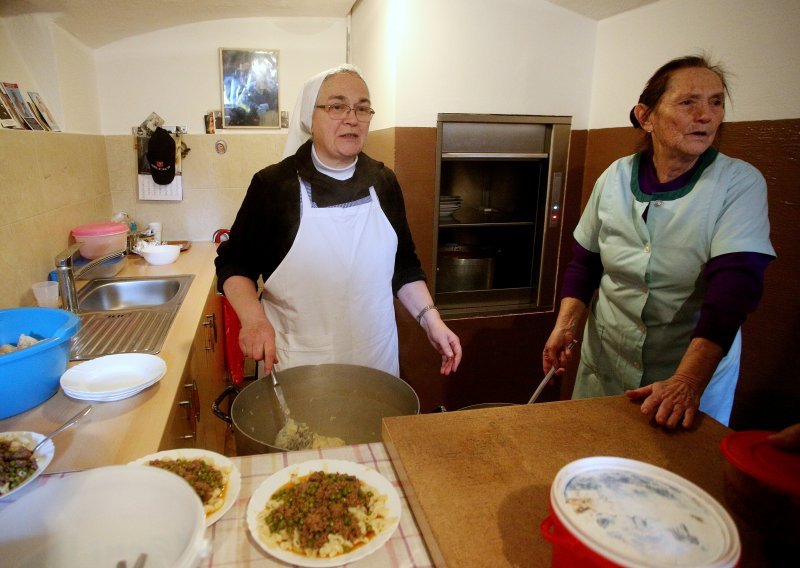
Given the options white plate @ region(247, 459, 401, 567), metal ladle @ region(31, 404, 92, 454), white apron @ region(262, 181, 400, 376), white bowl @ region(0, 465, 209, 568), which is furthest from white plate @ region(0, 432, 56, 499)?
white apron @ region(262, 181, 400, 376)

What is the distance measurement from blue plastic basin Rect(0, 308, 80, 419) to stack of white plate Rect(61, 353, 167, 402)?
0.04 metres

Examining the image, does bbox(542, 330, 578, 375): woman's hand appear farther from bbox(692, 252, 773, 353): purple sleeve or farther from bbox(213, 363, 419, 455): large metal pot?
bbox(213, 363, 419, 455): large metal pot

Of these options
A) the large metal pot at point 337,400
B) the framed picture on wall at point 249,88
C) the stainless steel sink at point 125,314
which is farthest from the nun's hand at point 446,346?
the framed picture on wall at point 249,88

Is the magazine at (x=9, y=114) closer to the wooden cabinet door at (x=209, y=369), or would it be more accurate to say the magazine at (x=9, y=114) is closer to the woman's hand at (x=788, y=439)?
the wooden cabinet door at (x=209, y=369)

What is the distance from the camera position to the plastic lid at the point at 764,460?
0.68 m

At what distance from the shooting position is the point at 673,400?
3.46 feet

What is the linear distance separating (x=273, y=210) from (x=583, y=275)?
1.06 m

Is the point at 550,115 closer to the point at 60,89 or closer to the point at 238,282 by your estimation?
the point at 238,282

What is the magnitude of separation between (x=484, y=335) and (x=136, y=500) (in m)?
2.38

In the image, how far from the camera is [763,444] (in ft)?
2.50

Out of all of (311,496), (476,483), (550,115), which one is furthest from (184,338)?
(550,115)

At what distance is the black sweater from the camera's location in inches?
63.9

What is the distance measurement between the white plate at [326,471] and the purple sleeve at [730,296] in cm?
86

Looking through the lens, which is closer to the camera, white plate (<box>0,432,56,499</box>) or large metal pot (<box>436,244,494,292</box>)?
white plate (<box>0,432,56,499</box>)
